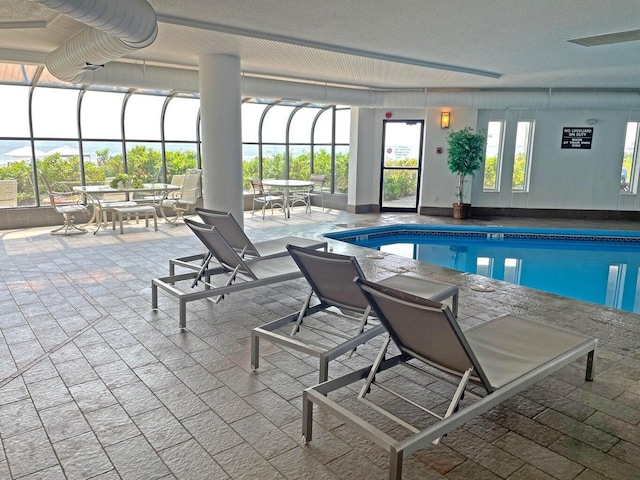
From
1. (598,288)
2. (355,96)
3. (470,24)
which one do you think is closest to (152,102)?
(355,96)

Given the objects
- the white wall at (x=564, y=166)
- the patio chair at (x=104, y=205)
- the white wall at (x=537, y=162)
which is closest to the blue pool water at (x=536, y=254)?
the white wall at (x=537, y=162)

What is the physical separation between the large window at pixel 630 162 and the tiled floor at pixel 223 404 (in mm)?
8277

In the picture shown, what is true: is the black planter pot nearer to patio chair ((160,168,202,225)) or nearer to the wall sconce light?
the wall sconce light

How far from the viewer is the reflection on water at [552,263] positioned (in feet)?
21.0

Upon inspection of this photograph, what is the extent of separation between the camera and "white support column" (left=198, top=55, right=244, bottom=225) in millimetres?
6559

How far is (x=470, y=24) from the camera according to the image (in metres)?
5.17

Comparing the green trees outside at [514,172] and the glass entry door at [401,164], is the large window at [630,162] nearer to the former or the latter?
the green trees outside at [514,172]

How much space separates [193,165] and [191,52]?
4878mm

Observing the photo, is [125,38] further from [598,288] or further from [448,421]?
[598,288]

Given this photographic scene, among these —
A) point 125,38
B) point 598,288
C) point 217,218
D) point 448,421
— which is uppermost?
point 125,38

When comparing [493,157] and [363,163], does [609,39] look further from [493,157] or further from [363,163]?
[363,163]

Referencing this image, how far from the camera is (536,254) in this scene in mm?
8508

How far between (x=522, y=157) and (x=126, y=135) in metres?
9.23

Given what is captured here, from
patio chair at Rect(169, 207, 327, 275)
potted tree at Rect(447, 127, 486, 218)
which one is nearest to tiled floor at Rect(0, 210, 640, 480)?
patio chair at Rect(169, 207, 327, 275)
